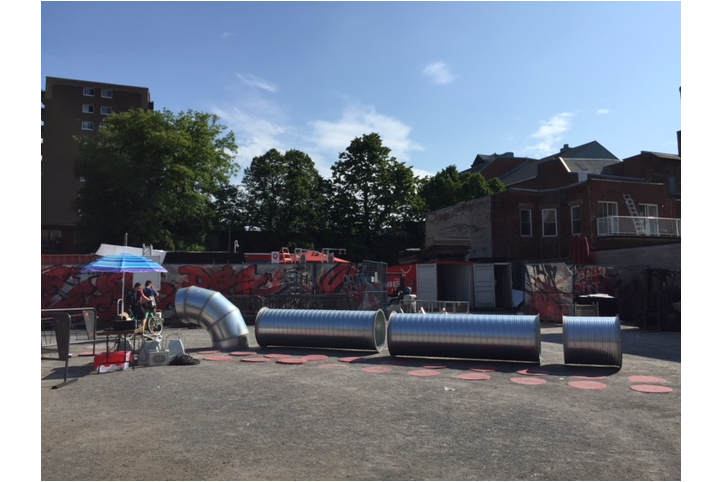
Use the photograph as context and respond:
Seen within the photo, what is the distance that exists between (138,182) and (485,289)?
24.2m

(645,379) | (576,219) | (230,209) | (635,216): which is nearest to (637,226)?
(635,216)

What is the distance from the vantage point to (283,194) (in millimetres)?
50000

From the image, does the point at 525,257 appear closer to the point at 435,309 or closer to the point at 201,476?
the point at 435,309

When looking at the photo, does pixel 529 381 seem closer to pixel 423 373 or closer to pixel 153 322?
pixel 423 373

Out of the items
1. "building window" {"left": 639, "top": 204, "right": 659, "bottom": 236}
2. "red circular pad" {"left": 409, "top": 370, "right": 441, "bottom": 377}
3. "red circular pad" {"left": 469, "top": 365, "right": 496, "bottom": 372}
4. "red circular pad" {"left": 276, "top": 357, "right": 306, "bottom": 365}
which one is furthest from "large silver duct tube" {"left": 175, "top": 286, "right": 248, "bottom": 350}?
"building window" {"left": 639, "top": 204, "right": 659, "bottom": 236}

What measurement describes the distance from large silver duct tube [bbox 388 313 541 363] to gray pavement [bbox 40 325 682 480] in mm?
454

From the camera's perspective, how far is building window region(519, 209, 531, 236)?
3547 cm

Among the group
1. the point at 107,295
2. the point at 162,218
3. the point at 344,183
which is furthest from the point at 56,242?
the point at 107,295

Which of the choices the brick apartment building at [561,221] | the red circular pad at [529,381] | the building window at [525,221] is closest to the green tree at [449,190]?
the brick apartment building at [561,221]

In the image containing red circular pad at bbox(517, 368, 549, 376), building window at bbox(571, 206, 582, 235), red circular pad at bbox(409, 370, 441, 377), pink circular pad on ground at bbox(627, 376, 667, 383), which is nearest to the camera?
pink circular pad on ground at bbox(627, 376, 667, 383)

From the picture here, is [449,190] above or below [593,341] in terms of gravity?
above

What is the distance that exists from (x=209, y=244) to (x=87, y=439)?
162ft

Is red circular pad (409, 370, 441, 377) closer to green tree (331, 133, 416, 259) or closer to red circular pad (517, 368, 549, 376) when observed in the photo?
red circular pad (517, 368, 549, 376)

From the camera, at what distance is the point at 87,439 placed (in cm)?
605
